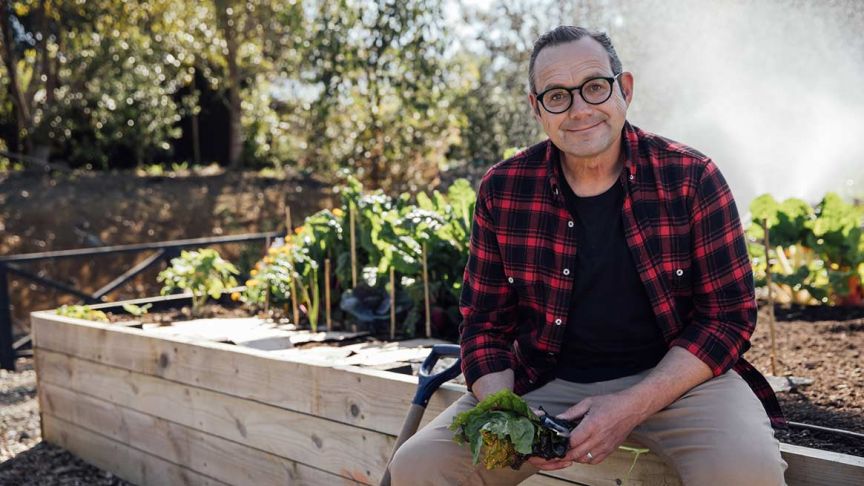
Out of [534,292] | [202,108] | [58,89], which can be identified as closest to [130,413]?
[534,292]

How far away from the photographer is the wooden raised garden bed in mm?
2398

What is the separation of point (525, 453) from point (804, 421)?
3.11 ft

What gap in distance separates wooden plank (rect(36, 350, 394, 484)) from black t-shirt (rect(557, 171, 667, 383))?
2.45 feet

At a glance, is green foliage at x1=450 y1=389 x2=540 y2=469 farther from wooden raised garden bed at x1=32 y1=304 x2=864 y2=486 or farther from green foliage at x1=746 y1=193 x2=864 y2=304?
green foliage at x1=746 y1=193 x2=864 y2=304

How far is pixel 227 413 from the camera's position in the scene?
310cm

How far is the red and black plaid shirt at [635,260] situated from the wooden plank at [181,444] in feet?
2.68

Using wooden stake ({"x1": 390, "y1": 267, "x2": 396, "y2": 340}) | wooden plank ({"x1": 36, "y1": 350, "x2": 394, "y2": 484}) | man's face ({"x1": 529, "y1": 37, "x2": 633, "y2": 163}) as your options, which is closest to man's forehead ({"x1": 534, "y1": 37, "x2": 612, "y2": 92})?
man's face ({"x1": 529, "y1": 37, "x2": 633, "y2": 163})

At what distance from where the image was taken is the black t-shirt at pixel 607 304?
1927mm

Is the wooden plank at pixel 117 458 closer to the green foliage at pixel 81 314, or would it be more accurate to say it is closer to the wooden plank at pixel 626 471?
the green foliage at pixel 81 314

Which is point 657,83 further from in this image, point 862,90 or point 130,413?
point 130,413

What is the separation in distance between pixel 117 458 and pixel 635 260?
2573 millimetres

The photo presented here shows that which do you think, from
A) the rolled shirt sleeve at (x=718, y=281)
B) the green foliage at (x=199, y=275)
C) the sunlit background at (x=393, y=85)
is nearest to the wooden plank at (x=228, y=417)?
the green foliage at (x=199, y=275)

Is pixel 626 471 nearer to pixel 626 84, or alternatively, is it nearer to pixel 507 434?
pixel 507 434

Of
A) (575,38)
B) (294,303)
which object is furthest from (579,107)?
(294,303)
